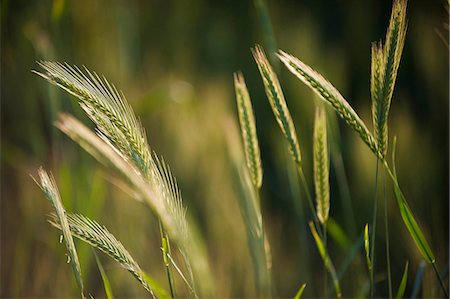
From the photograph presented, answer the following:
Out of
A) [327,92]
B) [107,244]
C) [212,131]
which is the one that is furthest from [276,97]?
[212,131]

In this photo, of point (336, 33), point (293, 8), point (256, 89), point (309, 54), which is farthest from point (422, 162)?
point (293, 8)

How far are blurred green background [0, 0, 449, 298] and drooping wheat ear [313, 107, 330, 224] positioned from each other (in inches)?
7.0

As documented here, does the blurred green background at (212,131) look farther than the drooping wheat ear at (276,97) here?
Yes

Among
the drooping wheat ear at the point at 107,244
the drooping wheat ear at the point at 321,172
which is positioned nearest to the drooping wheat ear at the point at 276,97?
the drooping wheat ear at the point at 321,172

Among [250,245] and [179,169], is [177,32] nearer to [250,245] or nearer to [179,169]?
[179,169]

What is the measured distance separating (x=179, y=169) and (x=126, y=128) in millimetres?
654

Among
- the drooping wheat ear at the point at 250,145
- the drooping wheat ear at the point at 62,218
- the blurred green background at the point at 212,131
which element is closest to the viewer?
the drooping wheat ear at the point at 62,218

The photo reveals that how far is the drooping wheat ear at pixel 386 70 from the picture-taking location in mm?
409

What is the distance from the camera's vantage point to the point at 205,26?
153 cm

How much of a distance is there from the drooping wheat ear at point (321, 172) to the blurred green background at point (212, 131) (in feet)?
0.59

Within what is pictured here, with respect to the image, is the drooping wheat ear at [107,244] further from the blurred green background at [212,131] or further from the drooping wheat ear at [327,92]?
the blurred green background at [212,131]

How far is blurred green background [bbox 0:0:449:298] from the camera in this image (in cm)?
85

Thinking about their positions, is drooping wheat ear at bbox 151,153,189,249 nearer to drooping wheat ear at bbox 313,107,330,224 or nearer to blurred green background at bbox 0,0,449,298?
drooping wheat ear at bbox 313,107,330,224

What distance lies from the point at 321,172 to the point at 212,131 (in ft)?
1.85
